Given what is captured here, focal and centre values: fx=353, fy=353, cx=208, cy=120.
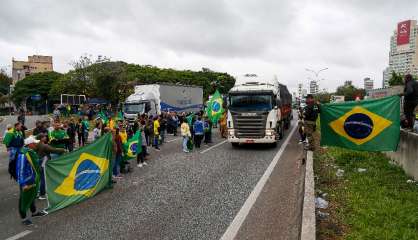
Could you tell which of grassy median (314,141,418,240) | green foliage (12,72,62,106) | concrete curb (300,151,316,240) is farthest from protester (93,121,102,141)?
green foliage (12,72,62,106)

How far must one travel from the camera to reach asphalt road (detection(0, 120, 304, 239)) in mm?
6168

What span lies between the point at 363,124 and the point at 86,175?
23.6 ft

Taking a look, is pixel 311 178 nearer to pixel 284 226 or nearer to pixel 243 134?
pixel 284 226

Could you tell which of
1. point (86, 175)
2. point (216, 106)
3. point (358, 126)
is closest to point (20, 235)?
point (86, 175)

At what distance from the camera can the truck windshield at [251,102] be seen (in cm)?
1627

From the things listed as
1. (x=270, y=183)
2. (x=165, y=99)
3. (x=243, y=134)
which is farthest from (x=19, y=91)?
(x=270, y=183)

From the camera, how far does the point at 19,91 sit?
281ft

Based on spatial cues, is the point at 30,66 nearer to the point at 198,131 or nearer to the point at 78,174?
the point at 198,131

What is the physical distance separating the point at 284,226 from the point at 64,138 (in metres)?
8.17

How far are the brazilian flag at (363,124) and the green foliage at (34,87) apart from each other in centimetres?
8439

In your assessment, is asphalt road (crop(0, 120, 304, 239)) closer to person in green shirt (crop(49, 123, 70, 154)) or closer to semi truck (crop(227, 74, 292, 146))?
person in green shirt (crop(49, 123, 70, 154))

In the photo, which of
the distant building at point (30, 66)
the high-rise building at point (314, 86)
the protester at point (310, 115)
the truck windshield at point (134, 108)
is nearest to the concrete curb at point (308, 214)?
the protester at point (310, 115)

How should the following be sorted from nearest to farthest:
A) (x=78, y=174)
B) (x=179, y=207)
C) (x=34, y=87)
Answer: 1. (x=179, y=207)
2. (x=78, y=174)
3. (x=34, y=87)

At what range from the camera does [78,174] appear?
8062 mm
